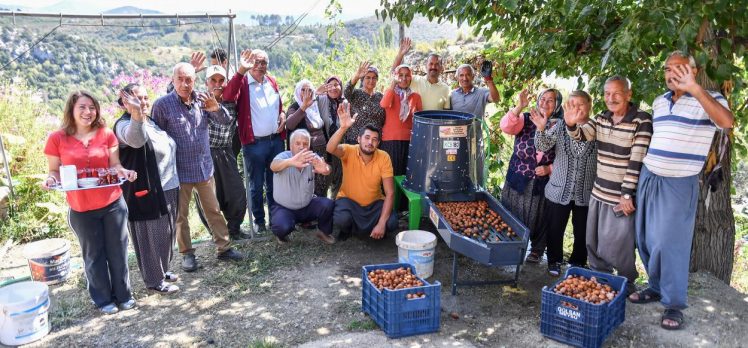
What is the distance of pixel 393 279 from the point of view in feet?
12.6

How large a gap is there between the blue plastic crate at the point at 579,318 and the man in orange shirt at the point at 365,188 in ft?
6.16

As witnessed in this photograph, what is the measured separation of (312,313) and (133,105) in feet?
6.24

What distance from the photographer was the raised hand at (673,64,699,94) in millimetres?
3244

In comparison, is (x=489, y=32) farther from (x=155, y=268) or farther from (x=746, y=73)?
(x=155, y=268)

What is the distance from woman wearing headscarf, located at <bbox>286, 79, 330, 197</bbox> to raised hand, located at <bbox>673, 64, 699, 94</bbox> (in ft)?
9.84

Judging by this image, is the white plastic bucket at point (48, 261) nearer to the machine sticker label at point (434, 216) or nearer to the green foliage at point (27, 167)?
the green foliage at point (27, 167)

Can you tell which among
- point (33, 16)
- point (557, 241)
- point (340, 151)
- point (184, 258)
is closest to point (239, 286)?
point (184, 258)

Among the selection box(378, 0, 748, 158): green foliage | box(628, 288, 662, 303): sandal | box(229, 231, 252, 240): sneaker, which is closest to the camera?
box(378, 0, 748, 158): green foliage

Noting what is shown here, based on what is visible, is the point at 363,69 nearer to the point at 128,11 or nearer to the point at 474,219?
the point at 474,219

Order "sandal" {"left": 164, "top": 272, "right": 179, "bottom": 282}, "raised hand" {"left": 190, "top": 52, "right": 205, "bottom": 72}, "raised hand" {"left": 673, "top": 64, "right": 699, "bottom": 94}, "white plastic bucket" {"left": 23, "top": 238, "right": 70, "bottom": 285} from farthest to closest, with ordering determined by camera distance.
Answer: "raised hand" {"left": 190, "top": 52, "right": 205, "bottom": 72}
"sandal" {"left": 164, "top": 272, "right": 179, "bottom": 282}
"white plastic bucket" {"left": 23, "top": 238, "right": 70, "bottom": 285}
"raised hand" {"left": 673, "top": 64, "right": 699, "bottom": 94}

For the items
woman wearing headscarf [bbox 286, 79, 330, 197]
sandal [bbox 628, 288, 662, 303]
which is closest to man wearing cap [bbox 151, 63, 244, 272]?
woman wearing headscarf [bbox 286, 79, 330, 197]

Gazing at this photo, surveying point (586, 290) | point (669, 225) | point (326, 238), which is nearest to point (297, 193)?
point (326, 238)

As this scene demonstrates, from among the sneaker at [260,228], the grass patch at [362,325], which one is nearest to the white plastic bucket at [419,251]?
the grass patch at [362,325]

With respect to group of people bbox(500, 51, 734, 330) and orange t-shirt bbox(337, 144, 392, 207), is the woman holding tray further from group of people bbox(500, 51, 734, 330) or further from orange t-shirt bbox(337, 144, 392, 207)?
group of people bbox(500, 51, 734, 330)
